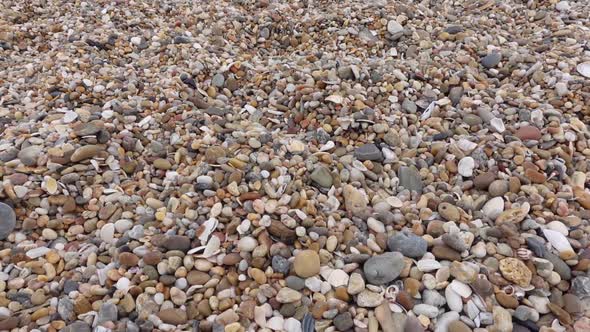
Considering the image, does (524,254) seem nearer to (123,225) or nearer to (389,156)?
(389,156)

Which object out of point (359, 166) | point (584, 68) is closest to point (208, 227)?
point (359, 166)

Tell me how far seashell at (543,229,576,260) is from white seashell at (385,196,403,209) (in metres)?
0.57

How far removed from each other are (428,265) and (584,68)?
1.90 meters

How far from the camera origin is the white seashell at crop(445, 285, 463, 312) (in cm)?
159

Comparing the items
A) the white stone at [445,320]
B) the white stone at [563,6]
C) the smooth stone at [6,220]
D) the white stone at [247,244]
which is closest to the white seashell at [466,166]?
the white stone at [445,320]

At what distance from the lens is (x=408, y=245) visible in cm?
175

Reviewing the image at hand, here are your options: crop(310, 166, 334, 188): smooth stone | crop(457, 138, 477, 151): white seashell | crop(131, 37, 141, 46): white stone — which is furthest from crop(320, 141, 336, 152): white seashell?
crop(131, 37, 141, 46): white stone

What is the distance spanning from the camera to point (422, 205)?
1967mm

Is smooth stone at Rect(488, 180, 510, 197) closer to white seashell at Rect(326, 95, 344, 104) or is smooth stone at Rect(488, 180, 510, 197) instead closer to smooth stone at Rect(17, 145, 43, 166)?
white seashell at Rect(326, 95, 344, 104)

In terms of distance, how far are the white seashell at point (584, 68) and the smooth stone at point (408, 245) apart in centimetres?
176

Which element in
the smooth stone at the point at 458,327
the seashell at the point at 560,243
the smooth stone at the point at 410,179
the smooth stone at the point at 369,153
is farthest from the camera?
the smooth stone at the point at 369,153

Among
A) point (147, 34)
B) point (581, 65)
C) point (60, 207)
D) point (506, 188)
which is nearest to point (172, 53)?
point (147, 34)

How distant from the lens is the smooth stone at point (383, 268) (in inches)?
64.6

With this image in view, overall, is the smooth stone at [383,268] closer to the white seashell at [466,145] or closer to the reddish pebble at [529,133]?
the white seashell at [466,145]
